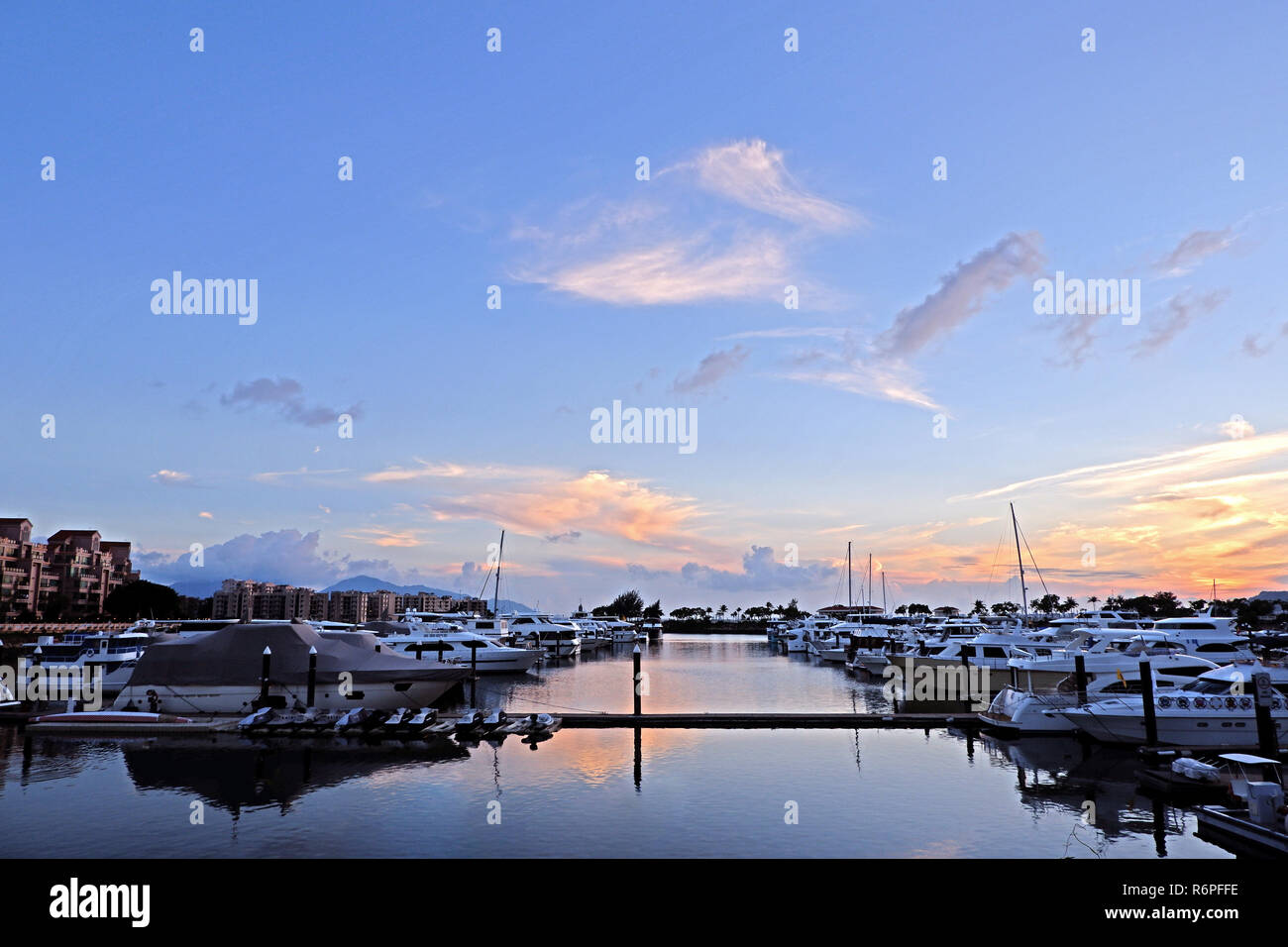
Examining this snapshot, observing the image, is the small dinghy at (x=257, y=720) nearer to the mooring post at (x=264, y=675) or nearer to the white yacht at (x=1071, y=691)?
the mooring post at (x=264, y=675)

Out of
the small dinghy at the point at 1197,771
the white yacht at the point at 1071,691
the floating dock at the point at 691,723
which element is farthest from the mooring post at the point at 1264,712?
the floating dock at the point at 691,723

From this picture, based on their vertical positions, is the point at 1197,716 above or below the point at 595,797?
above

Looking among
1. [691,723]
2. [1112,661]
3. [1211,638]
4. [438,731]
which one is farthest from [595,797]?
[1211,638]

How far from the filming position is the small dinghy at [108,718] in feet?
129

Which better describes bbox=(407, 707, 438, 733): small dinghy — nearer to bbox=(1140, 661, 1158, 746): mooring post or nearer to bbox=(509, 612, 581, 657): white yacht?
bbox=(1140, 661, 1158, 746): mooring post

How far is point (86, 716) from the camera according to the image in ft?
129

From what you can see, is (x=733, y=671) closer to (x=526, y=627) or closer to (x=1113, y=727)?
(x=526, y=627)

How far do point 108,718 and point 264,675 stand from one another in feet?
21.9

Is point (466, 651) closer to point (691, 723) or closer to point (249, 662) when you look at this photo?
point (249, 662)

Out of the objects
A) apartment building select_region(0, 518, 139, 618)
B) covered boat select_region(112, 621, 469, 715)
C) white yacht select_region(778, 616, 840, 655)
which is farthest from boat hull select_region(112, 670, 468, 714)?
apartment building select_region(0, 518, 139, 618)

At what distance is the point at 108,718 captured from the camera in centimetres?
3953

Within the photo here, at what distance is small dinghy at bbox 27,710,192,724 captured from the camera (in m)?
39.2

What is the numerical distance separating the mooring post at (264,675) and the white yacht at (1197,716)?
36.0m
